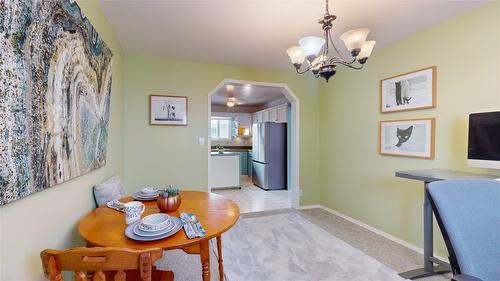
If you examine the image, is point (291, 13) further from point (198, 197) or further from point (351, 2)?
point (198, 197)

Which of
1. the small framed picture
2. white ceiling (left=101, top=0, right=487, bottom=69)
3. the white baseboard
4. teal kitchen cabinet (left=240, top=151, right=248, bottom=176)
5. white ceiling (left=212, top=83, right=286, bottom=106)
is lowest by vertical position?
the white baseboard

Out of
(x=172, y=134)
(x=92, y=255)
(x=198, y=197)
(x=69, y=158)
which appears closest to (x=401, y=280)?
(x=198, y=197)

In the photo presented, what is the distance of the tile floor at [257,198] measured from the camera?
402 centimetres

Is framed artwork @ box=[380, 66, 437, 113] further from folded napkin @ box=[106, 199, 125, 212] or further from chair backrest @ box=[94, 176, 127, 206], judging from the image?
chair backrest @ box=[94, 176, 127, 206]

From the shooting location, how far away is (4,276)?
85 centimetres

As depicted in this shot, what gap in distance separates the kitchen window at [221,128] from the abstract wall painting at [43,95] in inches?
225

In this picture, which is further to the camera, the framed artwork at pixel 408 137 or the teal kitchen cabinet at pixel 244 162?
the teal kitchen cabinet at pixel 244 162

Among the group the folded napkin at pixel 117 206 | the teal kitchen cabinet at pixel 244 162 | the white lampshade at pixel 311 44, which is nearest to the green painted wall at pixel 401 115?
the white lampshade at pixel 311 44

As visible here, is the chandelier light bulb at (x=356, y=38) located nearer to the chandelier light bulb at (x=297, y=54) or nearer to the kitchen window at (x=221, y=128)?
the chandelier light bulb at (x=297, y=54)

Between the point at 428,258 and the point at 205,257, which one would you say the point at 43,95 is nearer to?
the point at 205,257

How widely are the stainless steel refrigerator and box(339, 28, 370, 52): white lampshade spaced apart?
3.76 meters

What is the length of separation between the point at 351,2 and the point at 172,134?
8.45 ft

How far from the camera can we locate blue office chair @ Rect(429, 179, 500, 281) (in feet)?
3.36

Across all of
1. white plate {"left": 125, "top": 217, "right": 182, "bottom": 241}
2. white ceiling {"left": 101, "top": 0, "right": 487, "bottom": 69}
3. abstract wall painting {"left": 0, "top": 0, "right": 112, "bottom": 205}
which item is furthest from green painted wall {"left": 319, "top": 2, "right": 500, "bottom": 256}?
abstract wall painting {"left": 0, "top": 0, "right": 112, "bottom": 205}
